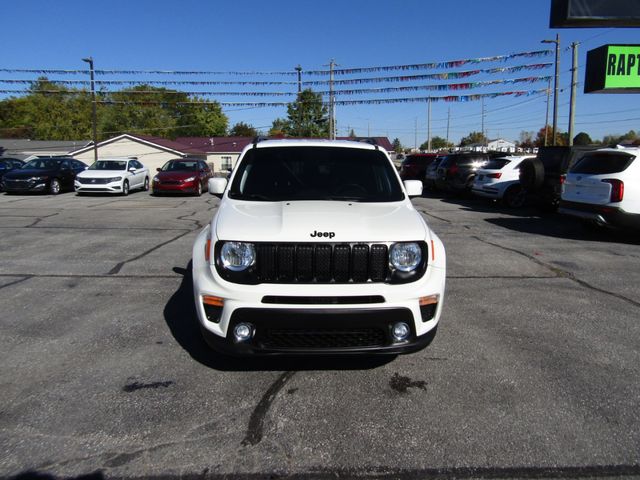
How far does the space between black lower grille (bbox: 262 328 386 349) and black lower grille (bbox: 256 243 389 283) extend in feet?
1.12

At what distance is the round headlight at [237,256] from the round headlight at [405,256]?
3.16ft

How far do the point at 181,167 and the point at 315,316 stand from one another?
19.7m

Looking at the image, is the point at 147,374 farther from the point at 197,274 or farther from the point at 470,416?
the point at 470,416

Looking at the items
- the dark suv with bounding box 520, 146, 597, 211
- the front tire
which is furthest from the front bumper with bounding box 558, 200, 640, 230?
the front tire

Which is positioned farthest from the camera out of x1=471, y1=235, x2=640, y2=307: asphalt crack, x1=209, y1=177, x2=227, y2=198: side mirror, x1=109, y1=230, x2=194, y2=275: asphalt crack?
x1=109, y1=230, x2=194, y2=275: asphalt crack

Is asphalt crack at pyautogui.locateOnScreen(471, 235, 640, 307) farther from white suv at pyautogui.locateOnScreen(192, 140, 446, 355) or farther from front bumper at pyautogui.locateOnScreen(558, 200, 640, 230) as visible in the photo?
white suv at pyautogui.locateOnScreen(192, 140, 446, 355)

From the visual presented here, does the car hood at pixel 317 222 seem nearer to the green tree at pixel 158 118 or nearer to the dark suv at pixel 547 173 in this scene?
the dark suv at pixel 547 173

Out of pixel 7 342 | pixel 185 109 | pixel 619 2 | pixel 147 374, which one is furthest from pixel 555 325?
pixel 185 109

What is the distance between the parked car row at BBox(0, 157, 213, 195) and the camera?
761 inches

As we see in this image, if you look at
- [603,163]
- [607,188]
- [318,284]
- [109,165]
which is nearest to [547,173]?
[603,163]

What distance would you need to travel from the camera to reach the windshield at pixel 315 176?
14.3 feet

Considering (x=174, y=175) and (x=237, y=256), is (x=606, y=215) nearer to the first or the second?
(x=237, y=256)

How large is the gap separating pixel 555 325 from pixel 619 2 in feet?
43.6

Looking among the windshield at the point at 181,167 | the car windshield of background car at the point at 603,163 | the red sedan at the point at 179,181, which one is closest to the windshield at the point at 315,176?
the car windshield of background car at the point at 603,163
